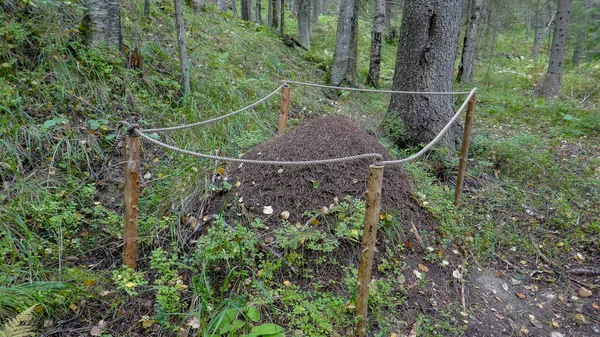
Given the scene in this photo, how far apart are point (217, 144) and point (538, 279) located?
3.46m

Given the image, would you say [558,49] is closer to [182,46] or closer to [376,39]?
[376,39]

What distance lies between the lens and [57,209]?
3.10 metres

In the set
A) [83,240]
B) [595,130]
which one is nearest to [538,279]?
[83,240]

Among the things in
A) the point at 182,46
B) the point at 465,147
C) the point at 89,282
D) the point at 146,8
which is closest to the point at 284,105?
the point at 182,46

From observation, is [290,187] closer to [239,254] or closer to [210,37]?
[239,254]

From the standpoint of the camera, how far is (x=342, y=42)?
7379 millimetres

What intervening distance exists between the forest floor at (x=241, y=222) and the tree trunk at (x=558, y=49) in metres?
5.48

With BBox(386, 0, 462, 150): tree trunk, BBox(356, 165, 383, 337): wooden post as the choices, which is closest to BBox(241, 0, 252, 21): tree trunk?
BBox(386, 0, 462, 150): tree trunk

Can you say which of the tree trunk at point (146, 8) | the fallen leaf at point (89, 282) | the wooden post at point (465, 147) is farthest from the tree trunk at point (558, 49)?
the fallen leaf at point (89, 282)

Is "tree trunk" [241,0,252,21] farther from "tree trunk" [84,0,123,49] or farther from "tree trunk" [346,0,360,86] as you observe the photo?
"tree trunk" [84,0,123,49]

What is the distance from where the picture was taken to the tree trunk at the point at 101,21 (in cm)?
446

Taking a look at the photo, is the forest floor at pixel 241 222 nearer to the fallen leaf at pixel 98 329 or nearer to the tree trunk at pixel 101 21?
the fallen leaf at pixel 98 329

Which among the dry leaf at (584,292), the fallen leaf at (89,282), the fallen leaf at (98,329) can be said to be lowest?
the dry leaf at (584,292)

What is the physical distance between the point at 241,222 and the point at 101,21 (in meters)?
3.23
